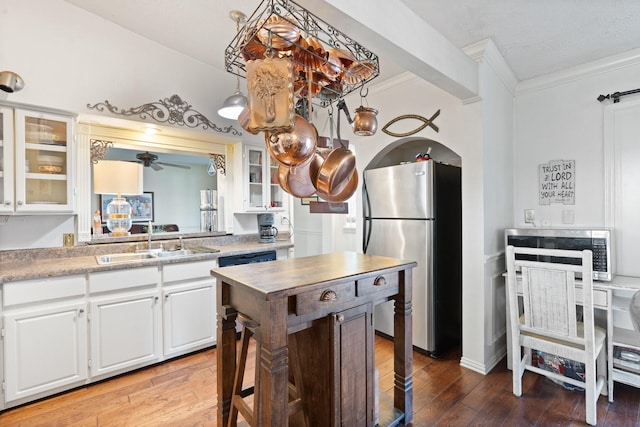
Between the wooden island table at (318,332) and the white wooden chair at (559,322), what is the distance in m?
0.92

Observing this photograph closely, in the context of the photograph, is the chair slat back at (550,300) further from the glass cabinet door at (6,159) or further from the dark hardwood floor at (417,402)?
the glass cabinet door at (6,159)

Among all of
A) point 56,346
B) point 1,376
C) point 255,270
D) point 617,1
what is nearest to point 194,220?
point 56,346

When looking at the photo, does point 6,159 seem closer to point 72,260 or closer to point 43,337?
point 72,260

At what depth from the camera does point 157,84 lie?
2.84m

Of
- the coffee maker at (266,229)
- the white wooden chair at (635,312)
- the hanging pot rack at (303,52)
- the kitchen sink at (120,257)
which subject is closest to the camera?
the white wooden chair at (635,312)

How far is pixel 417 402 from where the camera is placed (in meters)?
2.11

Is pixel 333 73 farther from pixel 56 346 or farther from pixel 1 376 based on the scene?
pixel 1 376

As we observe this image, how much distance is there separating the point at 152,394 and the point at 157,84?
2.51m

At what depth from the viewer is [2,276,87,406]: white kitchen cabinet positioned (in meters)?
1.99

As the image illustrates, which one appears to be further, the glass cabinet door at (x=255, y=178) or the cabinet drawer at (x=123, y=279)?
the glass cabinet door at (x=255, y=178)

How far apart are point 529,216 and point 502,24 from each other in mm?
1704

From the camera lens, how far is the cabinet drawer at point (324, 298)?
1365 mm

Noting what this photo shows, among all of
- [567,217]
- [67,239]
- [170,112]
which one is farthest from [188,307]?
[567,217]

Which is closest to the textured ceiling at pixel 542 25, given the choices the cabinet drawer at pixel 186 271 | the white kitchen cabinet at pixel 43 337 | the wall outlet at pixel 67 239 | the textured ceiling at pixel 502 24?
the textured ceiling at pixel 502 24
